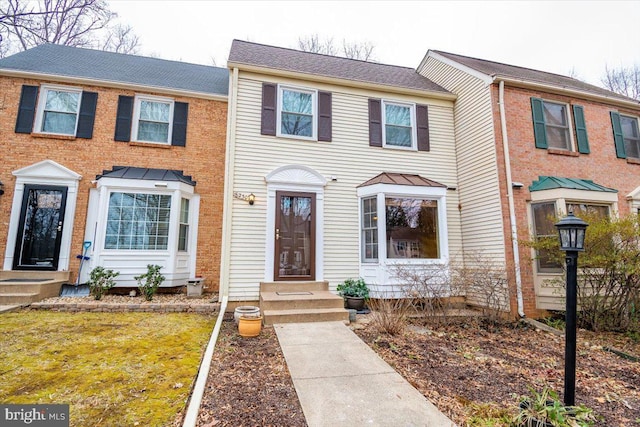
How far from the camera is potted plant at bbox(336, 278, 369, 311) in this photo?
6652mm

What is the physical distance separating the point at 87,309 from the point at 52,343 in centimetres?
207

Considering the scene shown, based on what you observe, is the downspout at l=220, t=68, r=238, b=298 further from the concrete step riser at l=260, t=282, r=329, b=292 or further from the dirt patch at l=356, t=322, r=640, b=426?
the dirt patch at l=356, t=322, r=640, b=426

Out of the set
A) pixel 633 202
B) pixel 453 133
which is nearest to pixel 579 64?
pixel 633 202

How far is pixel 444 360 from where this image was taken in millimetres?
4082

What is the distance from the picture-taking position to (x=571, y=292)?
2742 mm

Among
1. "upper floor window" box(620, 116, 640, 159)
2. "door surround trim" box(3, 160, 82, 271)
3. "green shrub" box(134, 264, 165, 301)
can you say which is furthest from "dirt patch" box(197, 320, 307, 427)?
"upper floor window" box(620, 116, 640, 159)

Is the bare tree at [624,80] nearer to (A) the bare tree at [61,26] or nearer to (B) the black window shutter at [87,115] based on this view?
(A) the bare tree at [61,26]

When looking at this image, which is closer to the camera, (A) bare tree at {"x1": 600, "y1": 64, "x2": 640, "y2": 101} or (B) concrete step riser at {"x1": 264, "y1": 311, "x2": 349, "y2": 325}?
(B) concrete step riser at {"x1": 264, "y1": 311, "x2": 349, "y2": 325}

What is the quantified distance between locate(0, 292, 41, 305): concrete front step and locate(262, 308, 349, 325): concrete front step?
478 cm

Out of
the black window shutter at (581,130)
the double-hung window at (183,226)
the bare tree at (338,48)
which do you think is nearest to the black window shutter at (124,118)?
the double-hung window at (183,226)

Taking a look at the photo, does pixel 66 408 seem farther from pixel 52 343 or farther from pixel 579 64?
pixel 579 64

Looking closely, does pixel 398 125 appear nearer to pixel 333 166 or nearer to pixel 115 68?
pixel 333 166

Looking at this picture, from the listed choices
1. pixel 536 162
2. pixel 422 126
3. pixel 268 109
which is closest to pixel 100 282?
pixel 268 109

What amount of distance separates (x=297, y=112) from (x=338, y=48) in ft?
43.4
